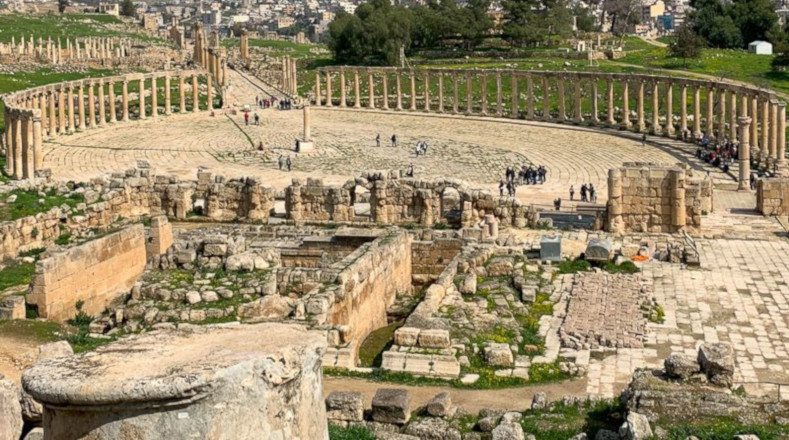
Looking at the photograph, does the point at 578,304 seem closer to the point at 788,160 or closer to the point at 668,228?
the point at 668,228

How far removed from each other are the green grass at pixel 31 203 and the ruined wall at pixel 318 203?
24.7ft

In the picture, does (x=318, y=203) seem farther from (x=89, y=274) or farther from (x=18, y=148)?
(x=18, y=148)

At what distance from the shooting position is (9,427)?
1018 cm

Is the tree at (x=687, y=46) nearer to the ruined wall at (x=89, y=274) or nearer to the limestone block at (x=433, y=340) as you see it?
the ruined wall at (x=89, y=274)

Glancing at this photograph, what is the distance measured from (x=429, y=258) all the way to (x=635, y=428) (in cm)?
1821

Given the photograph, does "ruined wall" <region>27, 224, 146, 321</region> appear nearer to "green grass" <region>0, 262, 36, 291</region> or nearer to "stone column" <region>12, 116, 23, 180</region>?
"green grass" <region>0, 262, 36, 291</region>

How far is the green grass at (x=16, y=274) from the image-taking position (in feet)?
93.6

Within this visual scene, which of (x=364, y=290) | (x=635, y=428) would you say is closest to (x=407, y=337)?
(x=364, y=290)

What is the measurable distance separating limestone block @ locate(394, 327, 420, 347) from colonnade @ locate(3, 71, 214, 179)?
121 ft

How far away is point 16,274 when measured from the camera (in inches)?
1164

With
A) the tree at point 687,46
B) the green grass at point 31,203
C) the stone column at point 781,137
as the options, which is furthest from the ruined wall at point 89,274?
the tree at point 687,46

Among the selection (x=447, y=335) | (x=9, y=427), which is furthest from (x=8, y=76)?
(x=9, y=427)

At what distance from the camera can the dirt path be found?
19.9 metres

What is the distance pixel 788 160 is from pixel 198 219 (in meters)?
34.3
